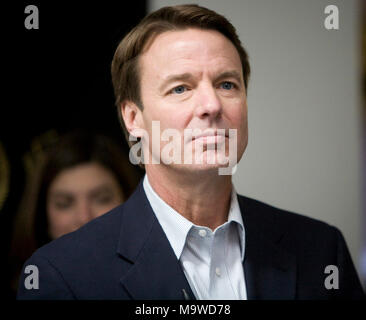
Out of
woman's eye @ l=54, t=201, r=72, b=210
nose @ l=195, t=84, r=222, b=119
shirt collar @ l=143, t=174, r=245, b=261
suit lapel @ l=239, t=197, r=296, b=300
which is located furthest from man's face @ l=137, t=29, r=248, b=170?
woman's eye @ l=54, t=201, r=72, b=210

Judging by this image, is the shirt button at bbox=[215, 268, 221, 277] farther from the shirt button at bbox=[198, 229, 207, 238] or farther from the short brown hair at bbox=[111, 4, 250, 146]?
the short brown hair at bbox=[111, 4, 250, 146]

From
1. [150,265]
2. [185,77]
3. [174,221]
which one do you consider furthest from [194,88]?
[150,265]

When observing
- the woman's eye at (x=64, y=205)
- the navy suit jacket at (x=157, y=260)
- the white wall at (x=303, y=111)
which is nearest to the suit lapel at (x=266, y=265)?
the navy suit jacket at (x=157, y=260)

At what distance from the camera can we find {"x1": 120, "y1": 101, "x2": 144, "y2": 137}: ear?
1049 millimetres

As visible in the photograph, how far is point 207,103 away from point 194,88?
0.16ft

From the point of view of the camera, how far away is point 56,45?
1254 millimetres

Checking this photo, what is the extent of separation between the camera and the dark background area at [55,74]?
121cm

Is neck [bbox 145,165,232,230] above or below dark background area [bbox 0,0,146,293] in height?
below

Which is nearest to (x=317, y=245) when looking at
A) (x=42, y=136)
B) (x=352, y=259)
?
(x=352, y=259)

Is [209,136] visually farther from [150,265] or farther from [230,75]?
[150,265]

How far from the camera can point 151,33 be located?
1.01 metres

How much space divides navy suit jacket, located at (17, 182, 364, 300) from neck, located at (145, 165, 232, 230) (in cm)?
6

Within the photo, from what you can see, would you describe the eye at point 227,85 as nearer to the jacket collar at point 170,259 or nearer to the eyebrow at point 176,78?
the eyebrow at point 176,78

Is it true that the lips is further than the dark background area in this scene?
No
